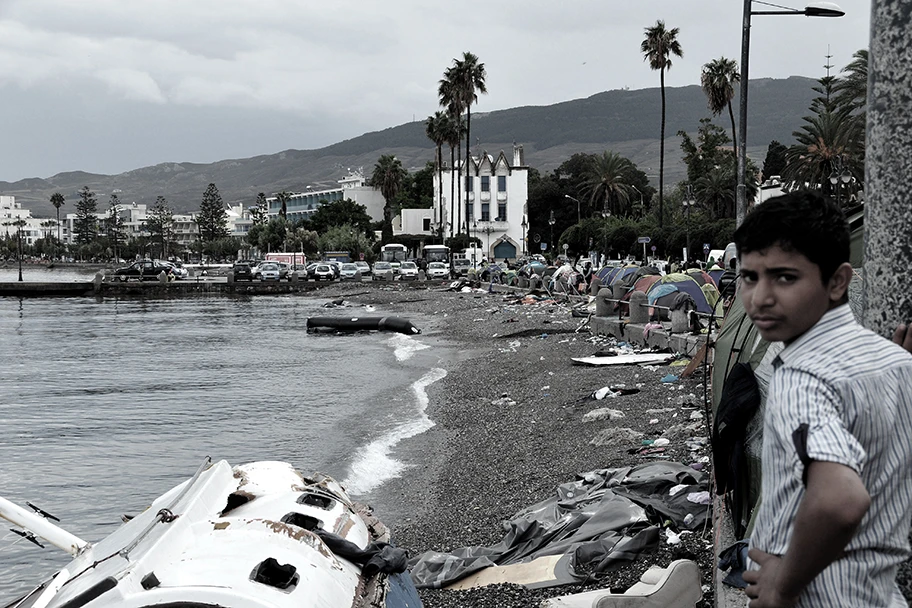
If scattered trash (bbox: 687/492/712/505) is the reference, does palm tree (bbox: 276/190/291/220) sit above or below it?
above

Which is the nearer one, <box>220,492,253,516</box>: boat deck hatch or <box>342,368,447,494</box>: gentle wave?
<box>220,492,253,516</box>: boat deck hatch

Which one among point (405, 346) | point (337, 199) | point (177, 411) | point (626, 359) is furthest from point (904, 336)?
point (337, 199)

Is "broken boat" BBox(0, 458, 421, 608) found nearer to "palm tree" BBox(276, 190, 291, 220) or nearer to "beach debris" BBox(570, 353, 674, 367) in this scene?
"beach debris" BBox(570, 353, 674, 367)

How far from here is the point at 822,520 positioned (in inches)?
79.9

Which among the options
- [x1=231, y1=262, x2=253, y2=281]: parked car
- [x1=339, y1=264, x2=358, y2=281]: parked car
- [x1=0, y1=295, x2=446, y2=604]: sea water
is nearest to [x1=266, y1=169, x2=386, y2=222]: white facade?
[x1=231, y1=262, x2=253, y2=281]: parked car

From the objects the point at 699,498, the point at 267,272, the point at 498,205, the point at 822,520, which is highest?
the point at 498,205

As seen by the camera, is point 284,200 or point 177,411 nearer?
point 177,411

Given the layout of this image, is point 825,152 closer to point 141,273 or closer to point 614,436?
point 614,436

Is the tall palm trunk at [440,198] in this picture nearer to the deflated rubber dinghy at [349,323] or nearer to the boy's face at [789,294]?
the deflated rubber dinghy at [349,323]

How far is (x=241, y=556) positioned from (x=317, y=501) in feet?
4.95

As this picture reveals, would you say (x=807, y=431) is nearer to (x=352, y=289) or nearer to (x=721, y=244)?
(x=721, y=244)

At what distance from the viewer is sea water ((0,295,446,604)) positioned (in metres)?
14.1

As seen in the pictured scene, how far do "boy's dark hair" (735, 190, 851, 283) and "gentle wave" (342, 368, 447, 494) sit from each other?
37.9ft

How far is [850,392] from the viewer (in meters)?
2.13
